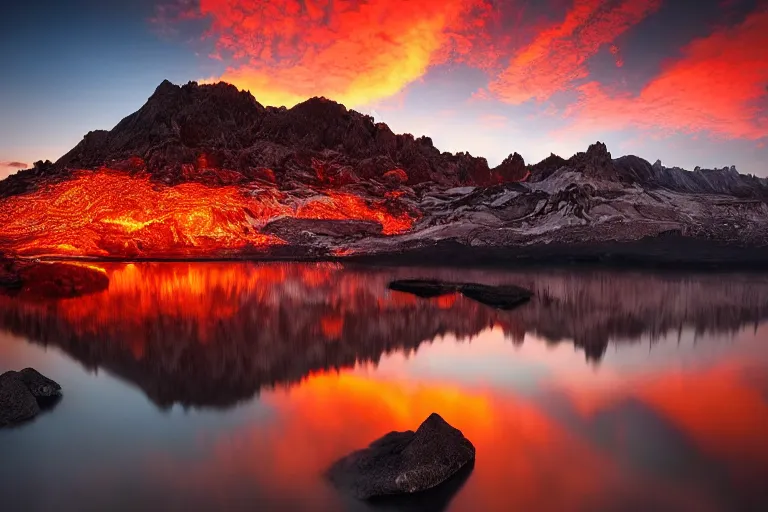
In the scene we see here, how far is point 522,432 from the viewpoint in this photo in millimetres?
10633

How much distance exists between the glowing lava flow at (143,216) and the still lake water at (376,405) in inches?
2213

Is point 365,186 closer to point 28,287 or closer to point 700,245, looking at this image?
point 700,245

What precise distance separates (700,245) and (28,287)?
8347cm

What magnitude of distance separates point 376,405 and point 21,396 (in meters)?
8.35

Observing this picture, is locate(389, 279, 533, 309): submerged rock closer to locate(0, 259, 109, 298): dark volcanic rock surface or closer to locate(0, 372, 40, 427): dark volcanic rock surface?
locate(0, 259, 109, 298): dark volcanic rock surface

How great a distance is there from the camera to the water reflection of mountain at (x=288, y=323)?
52.3 feet

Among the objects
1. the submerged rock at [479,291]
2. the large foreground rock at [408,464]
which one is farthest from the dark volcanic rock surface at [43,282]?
the large foreground rock at [408,464]

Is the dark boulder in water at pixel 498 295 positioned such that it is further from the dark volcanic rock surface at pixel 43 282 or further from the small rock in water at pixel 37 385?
the dark volcanic rock surface at pixel 43 282

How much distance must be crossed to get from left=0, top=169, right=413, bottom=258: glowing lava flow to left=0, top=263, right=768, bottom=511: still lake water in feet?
184

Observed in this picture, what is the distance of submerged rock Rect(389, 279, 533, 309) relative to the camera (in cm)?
3178

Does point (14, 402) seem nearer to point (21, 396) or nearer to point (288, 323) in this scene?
point (21, 396)

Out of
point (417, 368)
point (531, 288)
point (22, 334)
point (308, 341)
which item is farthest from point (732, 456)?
point (531, 288)

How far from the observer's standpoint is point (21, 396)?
36.7 feet

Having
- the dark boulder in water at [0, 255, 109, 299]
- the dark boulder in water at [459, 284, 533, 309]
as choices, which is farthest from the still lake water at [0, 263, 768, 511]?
the dark boulder in water at [0, 255, 109, 299]
